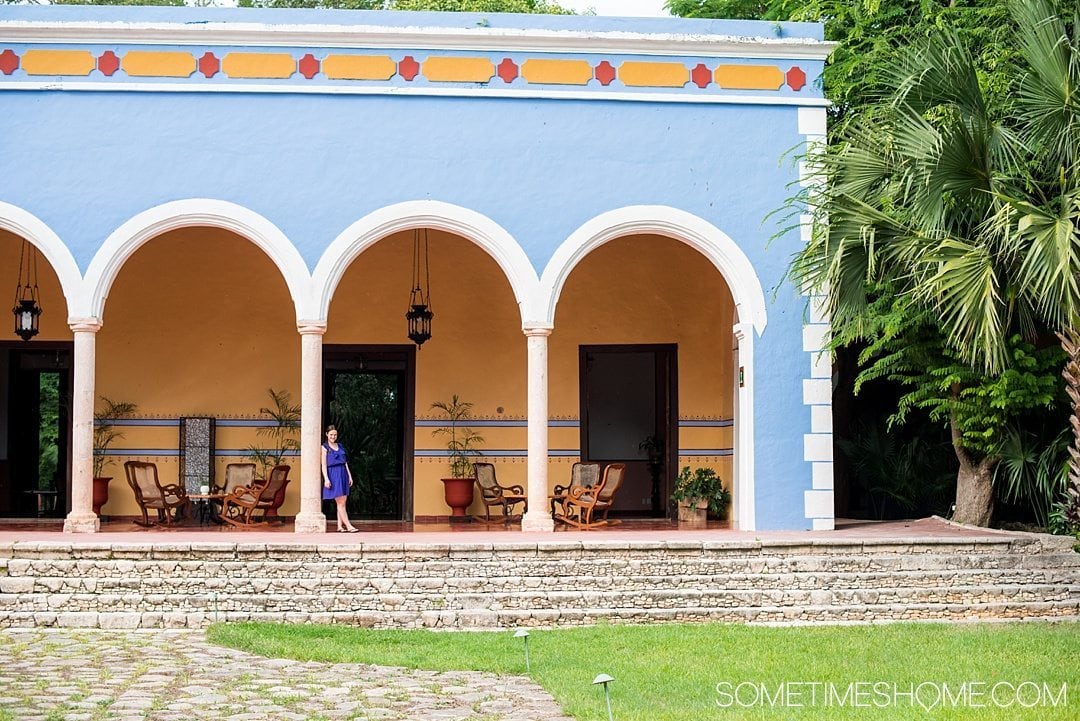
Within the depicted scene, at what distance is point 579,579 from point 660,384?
5.46 m

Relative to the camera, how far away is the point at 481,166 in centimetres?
1320

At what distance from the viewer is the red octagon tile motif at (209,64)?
42.9 feet

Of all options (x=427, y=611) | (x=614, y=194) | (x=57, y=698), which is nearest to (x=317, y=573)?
(x=427, y=611)

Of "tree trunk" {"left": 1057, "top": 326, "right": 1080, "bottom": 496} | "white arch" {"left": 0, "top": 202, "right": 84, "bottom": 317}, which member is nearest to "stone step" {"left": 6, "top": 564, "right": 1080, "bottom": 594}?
"tree trunk" {"left": 1057, "top": 326, "right": 1080, "bottom": 496}

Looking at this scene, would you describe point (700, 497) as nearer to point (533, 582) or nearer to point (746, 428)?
point (746, 428)

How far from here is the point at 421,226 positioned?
1306cm

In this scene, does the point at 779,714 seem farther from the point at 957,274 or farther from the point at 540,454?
the point at 540,454

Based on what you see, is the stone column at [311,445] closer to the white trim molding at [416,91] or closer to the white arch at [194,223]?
the white arch at [194,223]

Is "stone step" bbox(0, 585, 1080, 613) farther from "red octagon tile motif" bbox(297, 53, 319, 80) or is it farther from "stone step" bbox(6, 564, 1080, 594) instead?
"red octagon tile motif" bbox(297, 53, 319, 80)

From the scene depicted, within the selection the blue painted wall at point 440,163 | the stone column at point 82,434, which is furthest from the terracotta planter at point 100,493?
the blue painted wall at point 440,163

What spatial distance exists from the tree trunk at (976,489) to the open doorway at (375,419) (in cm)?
637

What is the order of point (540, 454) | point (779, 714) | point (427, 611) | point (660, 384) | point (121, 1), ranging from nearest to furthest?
1. point (779, 714)
2. point (427, 611)
3. point (540, 454)
4. point (660, 384)
5. point (121, 1)

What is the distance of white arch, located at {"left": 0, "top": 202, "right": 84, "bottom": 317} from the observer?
1280 cm

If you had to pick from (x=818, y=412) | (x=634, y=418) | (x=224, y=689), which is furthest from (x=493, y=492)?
(x=224, y=689)
